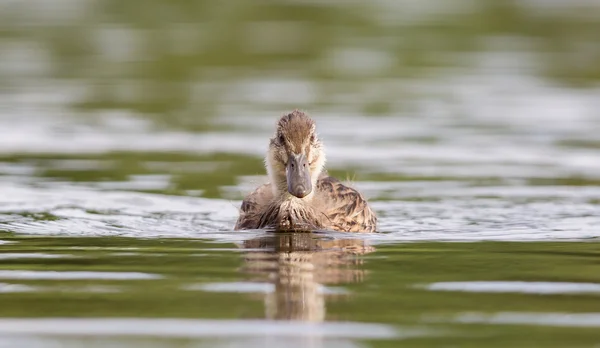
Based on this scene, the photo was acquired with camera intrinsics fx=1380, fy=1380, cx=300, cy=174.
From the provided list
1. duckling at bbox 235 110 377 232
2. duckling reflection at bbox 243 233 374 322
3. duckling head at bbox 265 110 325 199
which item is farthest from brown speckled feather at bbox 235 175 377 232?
duckling reflection at bbox 243 233 374 322

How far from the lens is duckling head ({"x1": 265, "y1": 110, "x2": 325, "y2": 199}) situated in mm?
11158

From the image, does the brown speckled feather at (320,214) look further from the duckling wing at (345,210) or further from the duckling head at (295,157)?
the duckling head at (295,157)

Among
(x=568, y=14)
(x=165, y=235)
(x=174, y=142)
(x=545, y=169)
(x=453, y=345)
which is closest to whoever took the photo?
(x=453, y=345)

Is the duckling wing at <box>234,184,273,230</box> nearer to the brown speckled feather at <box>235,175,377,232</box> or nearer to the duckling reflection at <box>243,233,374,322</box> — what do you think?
the brown speckled feather at <box>235,175,377,232</box>

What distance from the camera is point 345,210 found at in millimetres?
11945

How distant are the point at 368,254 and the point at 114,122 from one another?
8.83m

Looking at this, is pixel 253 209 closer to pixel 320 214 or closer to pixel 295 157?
pixel 320 214

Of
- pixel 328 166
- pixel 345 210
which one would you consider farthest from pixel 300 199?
pixel 328 166

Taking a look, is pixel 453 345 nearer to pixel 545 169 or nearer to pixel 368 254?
pixel 368 254

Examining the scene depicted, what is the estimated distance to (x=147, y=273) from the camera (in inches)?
361

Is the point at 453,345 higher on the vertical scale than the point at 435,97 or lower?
lower

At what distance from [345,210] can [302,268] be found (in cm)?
260

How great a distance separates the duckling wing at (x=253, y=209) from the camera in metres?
12.0

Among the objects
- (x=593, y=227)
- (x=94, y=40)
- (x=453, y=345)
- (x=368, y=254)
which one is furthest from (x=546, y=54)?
(x=453, y=345)
